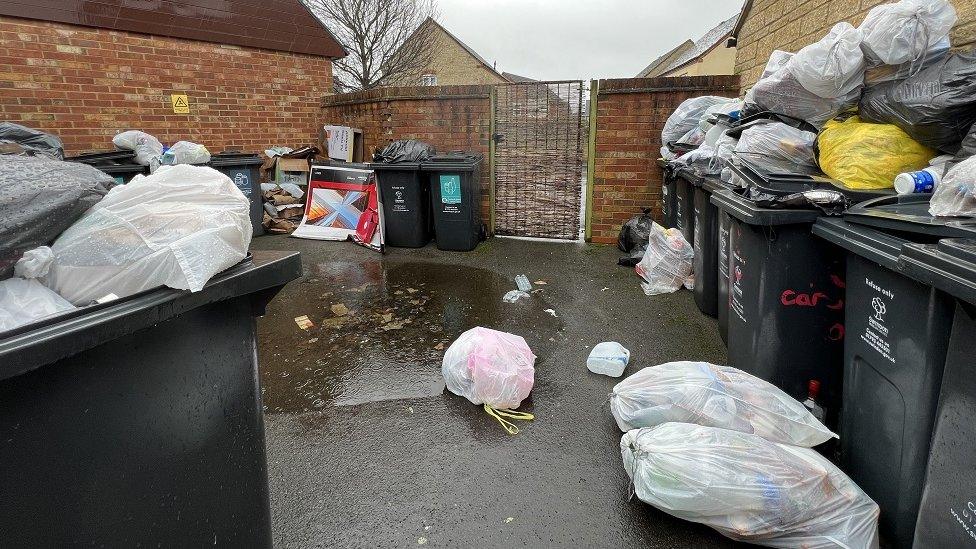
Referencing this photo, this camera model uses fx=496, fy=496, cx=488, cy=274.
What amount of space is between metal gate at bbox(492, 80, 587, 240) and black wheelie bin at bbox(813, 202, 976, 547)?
4817 mm

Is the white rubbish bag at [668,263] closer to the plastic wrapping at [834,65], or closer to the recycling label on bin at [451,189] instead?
the plastic wrapping at [834,65]

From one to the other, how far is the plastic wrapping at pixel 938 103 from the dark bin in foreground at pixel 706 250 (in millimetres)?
1435

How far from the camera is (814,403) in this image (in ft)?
7.48

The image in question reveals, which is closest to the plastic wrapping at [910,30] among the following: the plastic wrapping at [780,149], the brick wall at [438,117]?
the plastic wrapping at [780,149]

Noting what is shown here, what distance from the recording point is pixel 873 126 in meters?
2.48

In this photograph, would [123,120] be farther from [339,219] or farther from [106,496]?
[106,496]

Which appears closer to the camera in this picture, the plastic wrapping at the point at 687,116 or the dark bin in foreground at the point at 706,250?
the dark bin in foreground at the point at 706,250

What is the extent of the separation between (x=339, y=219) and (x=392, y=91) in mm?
1978

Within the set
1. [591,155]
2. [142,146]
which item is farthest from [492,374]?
[142,146]

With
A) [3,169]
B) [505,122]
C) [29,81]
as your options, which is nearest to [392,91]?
[505,122]

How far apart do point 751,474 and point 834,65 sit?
2.26 metres

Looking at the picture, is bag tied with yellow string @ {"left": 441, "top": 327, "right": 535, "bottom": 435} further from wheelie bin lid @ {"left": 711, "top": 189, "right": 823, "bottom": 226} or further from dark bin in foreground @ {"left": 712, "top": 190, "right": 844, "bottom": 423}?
wheelie bin lid @ {"left": 711, "top": 189, "right": 823, "bottom": 226}

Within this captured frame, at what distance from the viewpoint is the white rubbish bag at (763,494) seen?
1.74 metres

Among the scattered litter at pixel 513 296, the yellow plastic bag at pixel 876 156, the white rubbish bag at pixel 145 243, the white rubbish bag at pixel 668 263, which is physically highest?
the yellow plastic bag at pixel 876 156
